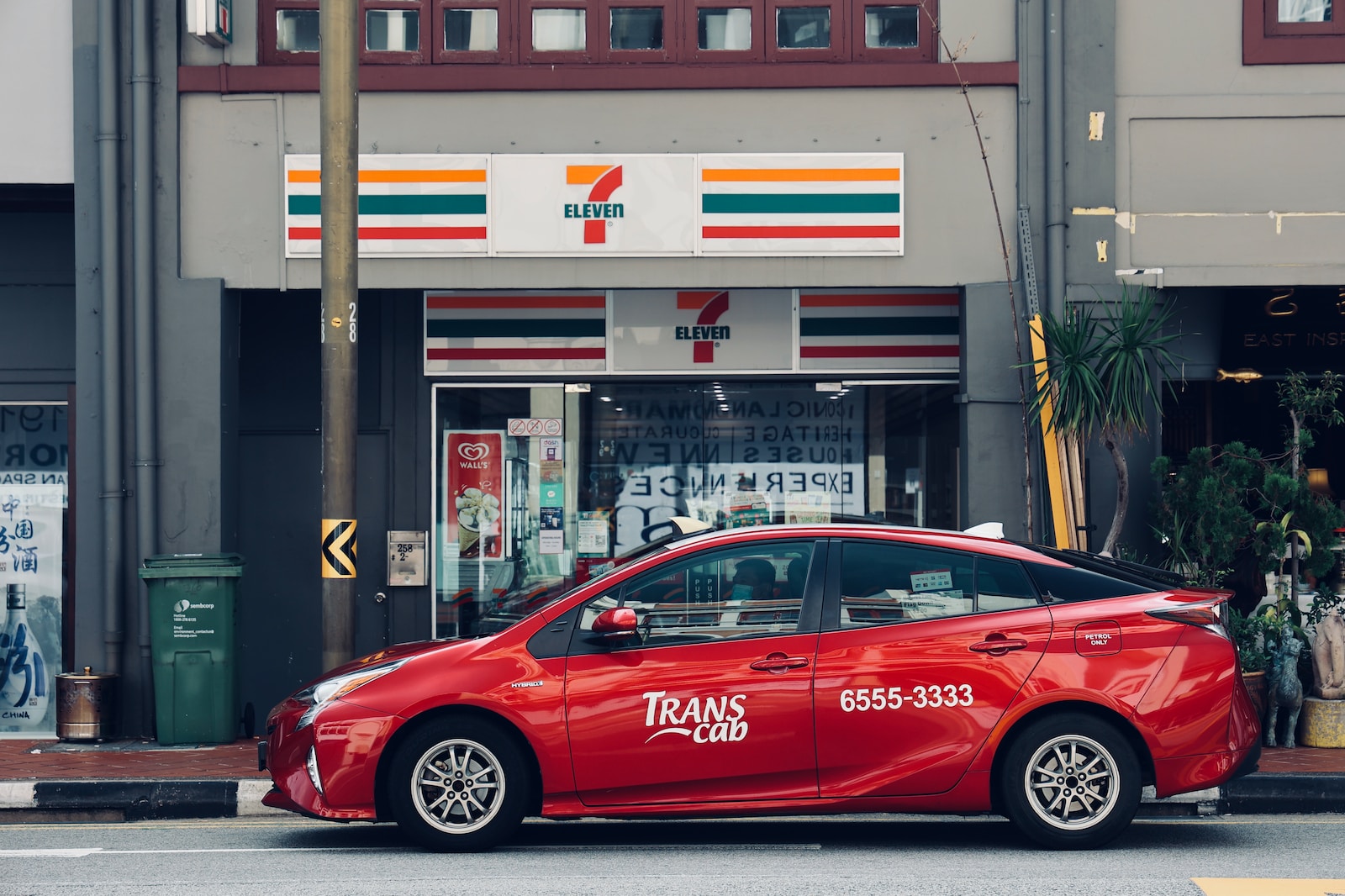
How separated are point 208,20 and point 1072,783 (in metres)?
7.97

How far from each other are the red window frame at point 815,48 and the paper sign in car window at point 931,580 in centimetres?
533

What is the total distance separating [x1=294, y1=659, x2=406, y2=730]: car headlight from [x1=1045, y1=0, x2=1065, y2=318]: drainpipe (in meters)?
6.05

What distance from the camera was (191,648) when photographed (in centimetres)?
1018

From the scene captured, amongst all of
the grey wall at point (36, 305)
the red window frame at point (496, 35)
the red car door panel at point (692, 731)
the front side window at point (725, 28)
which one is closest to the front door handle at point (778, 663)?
the red car door panel at point (692, 731)

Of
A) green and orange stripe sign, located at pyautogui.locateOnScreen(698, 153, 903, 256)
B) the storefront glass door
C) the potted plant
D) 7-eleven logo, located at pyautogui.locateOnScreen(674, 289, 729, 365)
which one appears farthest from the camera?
the storefront glass door

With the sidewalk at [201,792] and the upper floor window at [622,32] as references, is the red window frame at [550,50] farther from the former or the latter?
the sidewalk at [201,792]

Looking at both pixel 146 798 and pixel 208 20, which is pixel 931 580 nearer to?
pixel 146 798

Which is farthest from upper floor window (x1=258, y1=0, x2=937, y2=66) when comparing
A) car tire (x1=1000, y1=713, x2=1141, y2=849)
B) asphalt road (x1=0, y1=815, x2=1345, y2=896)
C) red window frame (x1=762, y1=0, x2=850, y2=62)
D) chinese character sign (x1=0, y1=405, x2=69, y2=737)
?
car tire (x1=1000, y1=713, x2=1141, y2=849)

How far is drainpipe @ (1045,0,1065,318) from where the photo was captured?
10703mm

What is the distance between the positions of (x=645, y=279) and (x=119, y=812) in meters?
5.19

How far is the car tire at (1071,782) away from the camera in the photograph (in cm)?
673

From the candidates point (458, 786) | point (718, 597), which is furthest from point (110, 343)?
point (718, 597)

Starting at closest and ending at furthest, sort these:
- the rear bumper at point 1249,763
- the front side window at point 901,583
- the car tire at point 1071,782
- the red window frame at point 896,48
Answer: the car tire at point 1071,782 → the rear bumper at point 1249,763 → the front side window at point 901,583 → the red window frame at point 896,48

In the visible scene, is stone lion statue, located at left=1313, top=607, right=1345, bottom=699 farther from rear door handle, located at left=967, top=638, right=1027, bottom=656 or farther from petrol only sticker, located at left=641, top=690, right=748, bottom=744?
petrol only sticker, located at left=641, top=690, right=748, bottom=744
